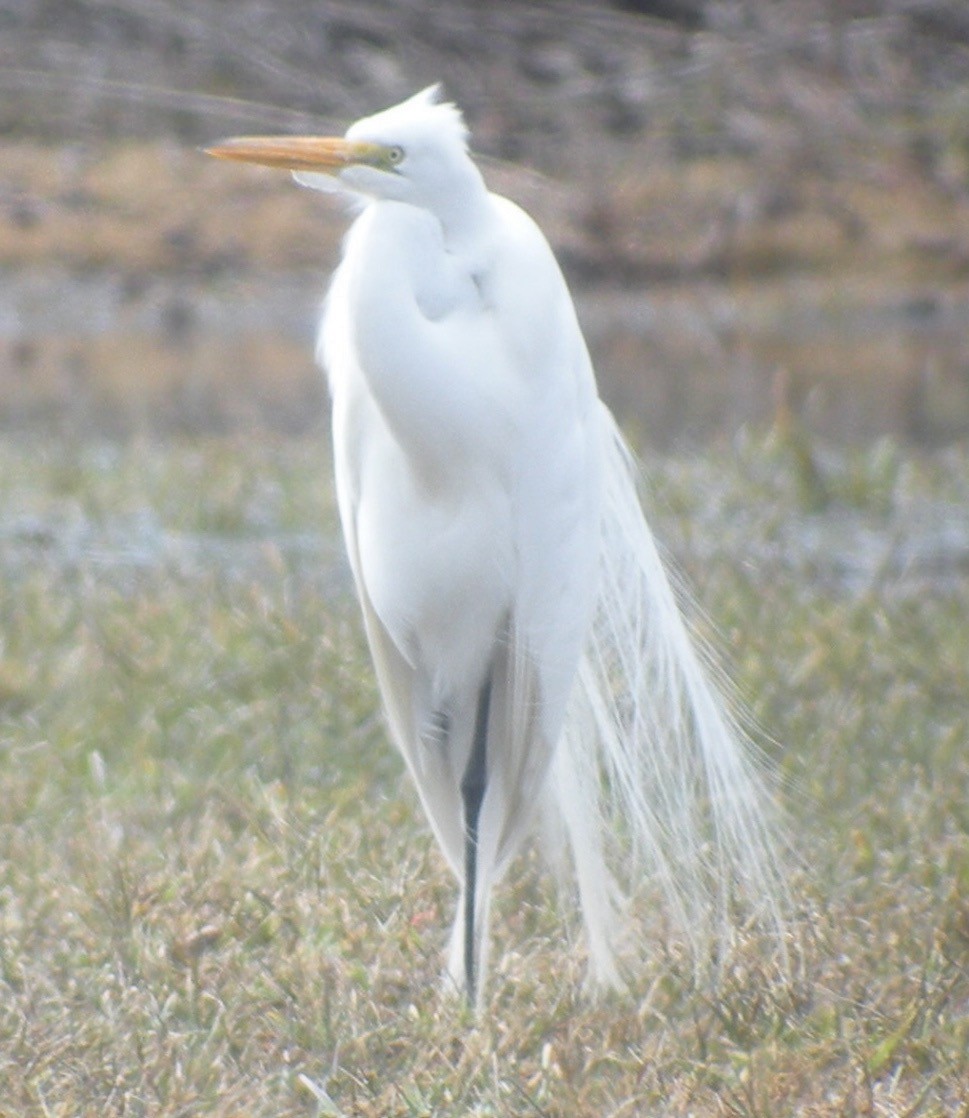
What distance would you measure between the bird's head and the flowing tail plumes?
0.37 meters

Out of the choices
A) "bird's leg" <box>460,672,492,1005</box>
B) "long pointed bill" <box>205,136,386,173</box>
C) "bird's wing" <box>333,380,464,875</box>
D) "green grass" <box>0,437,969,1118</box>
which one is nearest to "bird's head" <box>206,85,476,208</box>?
"long pointed bill" <box>205,136,386,173</box>

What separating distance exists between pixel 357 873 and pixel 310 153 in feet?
2.83


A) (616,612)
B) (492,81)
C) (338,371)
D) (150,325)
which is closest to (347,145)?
(338,371)

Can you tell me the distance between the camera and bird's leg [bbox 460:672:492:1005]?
2180 mm

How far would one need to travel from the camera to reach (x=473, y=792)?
2.25m

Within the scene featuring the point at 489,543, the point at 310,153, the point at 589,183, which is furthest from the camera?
the point at 589,183

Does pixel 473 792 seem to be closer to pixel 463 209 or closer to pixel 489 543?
pixel 489 543

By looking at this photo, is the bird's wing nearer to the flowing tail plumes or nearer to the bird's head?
the flowing tail plumes

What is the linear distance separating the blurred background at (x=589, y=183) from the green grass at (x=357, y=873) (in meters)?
4.02

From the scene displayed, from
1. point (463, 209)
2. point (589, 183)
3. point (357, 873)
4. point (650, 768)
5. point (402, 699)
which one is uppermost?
point (463, 209)

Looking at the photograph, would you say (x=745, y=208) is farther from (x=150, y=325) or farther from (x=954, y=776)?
(x=954, y=776)

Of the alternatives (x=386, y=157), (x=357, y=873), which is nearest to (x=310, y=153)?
(x=386, y=157)

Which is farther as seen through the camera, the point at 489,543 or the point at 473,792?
the point at 473,792

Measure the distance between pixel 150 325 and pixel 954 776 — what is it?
21.9 feet
